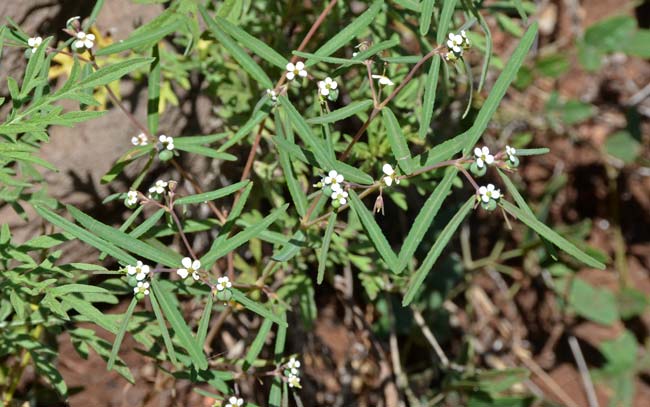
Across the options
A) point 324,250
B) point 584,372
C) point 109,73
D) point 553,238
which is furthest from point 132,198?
point 584,372

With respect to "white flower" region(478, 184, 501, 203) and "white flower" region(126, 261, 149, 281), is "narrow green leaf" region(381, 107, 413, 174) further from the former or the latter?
"white flower" region(126, 261, 149, 281)

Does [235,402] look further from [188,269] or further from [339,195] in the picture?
[339,195]

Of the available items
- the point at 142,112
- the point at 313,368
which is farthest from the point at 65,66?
the point at 313,368

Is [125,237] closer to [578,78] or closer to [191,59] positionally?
[191,59]

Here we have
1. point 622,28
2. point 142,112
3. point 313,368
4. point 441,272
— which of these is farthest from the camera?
point 622,28

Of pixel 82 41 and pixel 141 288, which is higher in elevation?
pixel 82 41

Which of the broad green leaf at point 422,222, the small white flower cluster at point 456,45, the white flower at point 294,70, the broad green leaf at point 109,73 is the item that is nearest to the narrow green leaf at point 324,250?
the broad green leaf at point 422,222
